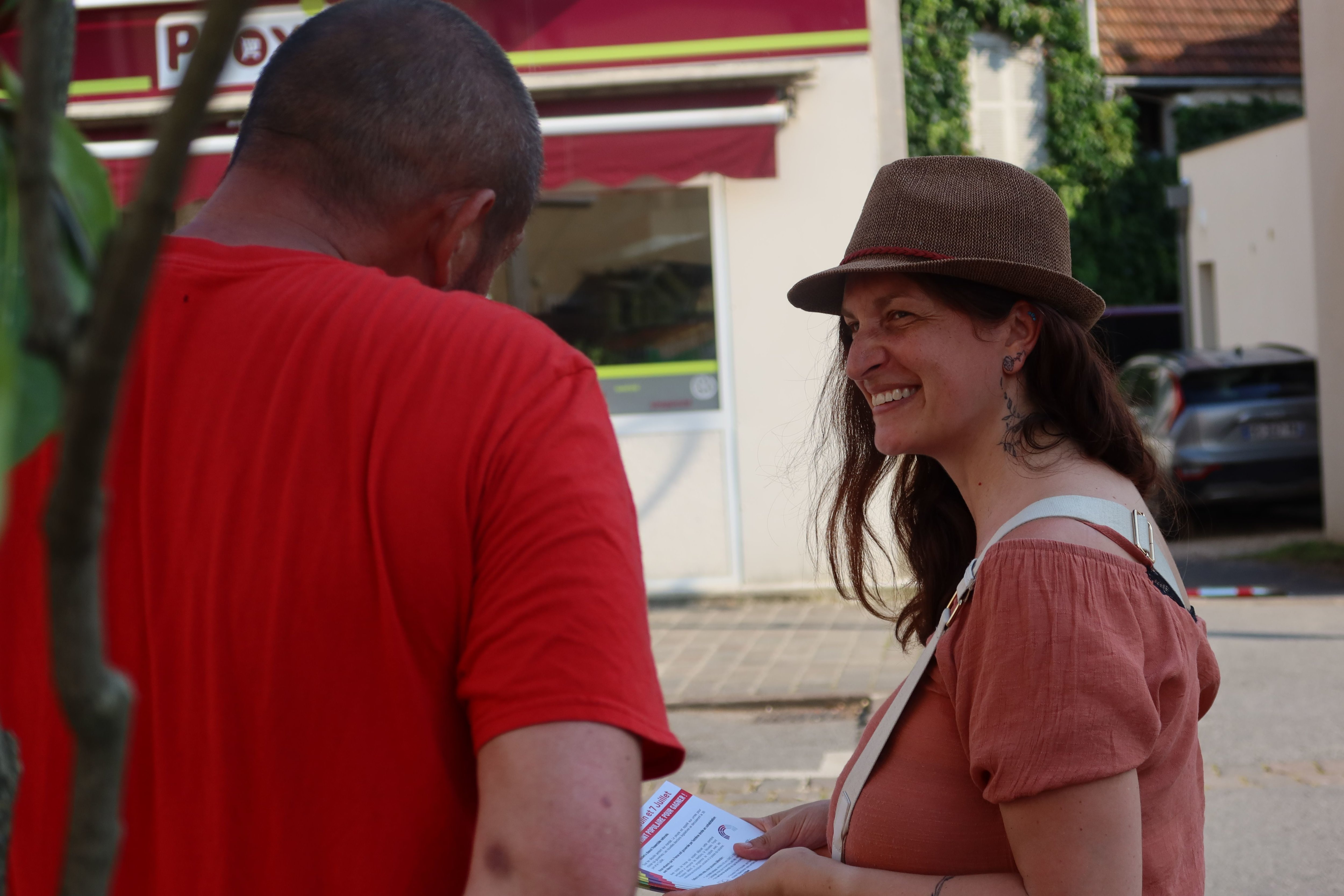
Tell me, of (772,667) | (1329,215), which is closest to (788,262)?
(772,667)

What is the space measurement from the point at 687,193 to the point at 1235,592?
4249mm

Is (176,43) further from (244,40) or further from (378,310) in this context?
(378,310)

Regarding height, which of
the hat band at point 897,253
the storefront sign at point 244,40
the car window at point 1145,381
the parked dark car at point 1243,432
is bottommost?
the parked dark car at point 1243,432

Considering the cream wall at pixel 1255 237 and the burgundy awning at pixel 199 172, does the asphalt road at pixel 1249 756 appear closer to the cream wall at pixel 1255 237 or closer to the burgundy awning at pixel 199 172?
the burgundy awning at pixel 199 172

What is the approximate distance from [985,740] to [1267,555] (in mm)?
9262

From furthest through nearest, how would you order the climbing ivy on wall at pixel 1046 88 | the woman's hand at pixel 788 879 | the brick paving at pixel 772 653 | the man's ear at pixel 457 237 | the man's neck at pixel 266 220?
the climbing ivy on wall at pixel 1046 88
the brick paving at pixel 772 653
the woman's hand at pixel 788 879
the man's ear at pixel 457 237
the man's neck at pixel 266 220

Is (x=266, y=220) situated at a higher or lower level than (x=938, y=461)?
higher

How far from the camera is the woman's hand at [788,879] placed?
68.7 inches

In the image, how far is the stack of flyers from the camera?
6.23 ft

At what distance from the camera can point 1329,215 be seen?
9812mm

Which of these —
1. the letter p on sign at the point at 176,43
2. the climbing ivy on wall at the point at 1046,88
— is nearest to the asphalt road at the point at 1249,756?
the letter p on sign at the point at 176,43

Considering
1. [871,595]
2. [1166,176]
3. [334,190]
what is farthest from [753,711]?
[1166,176]

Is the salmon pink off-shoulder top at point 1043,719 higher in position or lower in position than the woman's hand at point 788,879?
higher

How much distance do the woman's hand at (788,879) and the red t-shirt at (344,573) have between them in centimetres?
72
